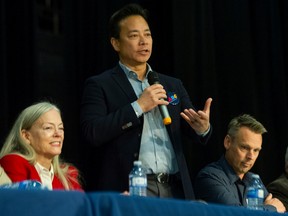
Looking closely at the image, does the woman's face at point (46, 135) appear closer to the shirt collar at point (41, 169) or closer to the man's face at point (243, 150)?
the shirt collar at point (41, 169)

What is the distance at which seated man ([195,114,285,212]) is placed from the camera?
340 centimetres

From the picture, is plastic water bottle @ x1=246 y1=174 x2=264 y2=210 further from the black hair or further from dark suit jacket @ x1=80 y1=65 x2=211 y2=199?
the black hair

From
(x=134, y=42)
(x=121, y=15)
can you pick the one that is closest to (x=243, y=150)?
(x=134, y=42)

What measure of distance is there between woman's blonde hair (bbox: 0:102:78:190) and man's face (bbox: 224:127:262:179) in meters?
0.90

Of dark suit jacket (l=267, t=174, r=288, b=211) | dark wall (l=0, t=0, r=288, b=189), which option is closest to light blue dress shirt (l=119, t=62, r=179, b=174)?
dark suit jacket (l=267, t=174, r=288, b=211)

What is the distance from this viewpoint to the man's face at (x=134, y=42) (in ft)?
10.6

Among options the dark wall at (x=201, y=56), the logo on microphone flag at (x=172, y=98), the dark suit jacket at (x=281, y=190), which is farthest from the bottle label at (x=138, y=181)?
the dark wall at (x=201, y=56)

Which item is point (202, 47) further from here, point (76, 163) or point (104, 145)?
point (104, 145)

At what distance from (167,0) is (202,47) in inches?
14.9

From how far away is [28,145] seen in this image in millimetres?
3035

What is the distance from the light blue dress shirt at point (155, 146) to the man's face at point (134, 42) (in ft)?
0.91

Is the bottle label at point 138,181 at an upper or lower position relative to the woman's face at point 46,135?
lower

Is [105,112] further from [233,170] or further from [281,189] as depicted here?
[281,189]

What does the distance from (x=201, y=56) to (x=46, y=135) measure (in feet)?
5.32
